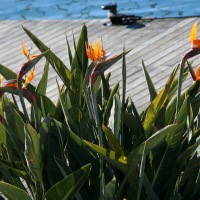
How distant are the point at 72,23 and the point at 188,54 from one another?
5027 millimetres

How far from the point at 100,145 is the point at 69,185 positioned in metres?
0.23

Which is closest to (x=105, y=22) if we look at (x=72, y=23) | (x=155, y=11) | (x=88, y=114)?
(x=72, y=23)

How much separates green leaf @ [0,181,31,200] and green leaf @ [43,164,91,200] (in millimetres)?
82

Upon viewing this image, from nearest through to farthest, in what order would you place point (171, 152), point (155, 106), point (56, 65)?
point (171, 152) < point (155, 106) < point (56, 65)

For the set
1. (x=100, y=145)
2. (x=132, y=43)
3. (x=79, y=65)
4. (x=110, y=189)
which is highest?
(x=79, y=65)

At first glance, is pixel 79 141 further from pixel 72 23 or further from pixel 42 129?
pixel 72 23

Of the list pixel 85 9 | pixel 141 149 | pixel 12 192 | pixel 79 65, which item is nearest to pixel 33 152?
pixel 12 192

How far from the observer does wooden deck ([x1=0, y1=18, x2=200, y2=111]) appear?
5805mm

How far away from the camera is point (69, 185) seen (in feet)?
8.19

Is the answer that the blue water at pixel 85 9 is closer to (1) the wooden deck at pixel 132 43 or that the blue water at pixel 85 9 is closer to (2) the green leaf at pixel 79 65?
(1) the wooden deck at pixel 132 43

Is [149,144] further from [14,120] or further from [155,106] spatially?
[14,120]

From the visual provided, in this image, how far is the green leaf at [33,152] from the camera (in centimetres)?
256

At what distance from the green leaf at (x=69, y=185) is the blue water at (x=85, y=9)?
7.26 meters

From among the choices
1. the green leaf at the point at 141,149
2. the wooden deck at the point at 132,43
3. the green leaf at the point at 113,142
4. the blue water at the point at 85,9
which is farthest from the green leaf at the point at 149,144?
the blue water at the point at 85,9
